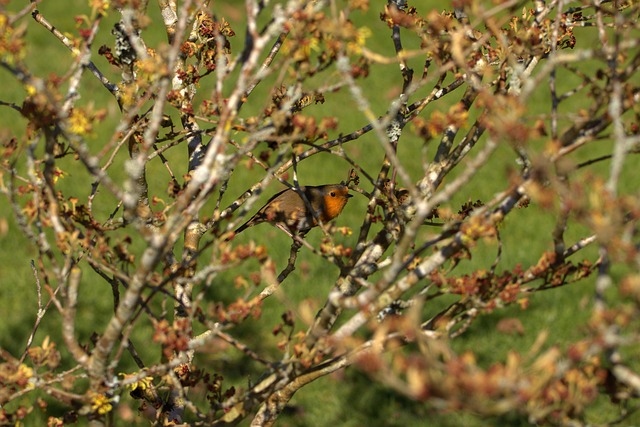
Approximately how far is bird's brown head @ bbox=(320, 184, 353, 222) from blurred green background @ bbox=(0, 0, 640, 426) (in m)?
0.65

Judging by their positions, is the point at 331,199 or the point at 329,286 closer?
the point at 331,199

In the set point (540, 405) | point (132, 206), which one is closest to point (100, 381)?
point (132, 206)

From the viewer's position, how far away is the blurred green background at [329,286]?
21.1 ft

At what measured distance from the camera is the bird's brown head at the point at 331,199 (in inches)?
230

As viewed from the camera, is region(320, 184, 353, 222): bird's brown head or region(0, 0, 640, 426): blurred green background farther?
region(0, 0, 640, 426): blurred green background

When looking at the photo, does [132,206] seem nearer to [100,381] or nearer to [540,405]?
[100,381]

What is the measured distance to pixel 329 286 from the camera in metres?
7.63

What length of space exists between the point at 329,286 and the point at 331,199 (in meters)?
1.94

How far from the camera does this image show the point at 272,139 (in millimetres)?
2350

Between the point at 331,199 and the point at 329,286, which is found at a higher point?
the point at 329,286

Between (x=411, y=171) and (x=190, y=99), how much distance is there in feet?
20.8

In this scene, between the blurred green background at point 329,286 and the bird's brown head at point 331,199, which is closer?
the bird's brown head at point 331,199

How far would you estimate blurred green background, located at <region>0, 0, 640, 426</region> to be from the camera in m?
6.42

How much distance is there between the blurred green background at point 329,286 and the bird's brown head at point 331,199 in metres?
0.65
